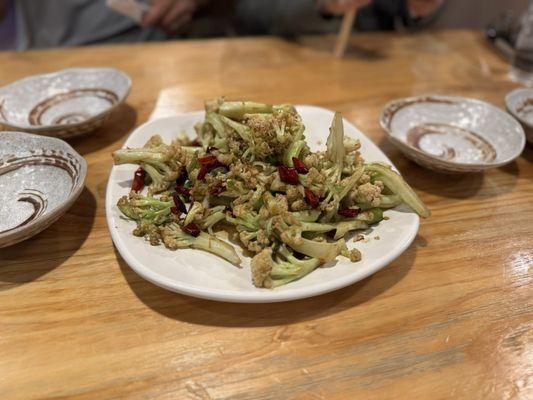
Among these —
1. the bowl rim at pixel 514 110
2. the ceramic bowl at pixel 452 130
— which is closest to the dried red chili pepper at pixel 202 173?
the ceramic bowl at pixel 452 130

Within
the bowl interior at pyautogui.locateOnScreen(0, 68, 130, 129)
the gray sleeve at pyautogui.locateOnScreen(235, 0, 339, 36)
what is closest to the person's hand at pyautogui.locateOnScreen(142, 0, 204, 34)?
the gray sleeve at pyautogui.locateOnScreen(235, 0, 339, 36)

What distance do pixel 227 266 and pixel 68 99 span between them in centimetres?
128

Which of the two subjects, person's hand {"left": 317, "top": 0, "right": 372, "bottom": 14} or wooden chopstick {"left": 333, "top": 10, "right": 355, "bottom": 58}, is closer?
person's hand {"left": 317, "top": 0, "right": 372, "bottom": 14}

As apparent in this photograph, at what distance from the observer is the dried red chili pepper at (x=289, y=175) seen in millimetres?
1318

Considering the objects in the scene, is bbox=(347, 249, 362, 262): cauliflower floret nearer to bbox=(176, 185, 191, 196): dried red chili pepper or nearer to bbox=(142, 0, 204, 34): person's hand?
bbox=(176, 185, 191, 196): dried red chili pepper

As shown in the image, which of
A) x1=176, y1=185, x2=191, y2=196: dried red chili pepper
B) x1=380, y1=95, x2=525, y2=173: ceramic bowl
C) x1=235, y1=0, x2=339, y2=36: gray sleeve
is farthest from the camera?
x1=235, y1=0, x2=339, y2=36: gray sleeve

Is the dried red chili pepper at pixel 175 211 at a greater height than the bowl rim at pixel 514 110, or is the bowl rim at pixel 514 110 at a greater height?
the bowl rim at pixel 514 110

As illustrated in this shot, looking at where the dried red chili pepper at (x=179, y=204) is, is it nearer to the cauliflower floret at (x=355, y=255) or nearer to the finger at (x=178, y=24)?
the cauliflower floret at (x=355, y=255)

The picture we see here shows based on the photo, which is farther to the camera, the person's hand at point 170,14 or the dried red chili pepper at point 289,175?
the person's hand at point 170,14

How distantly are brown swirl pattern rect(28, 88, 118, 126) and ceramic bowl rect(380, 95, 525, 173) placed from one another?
122 centimetres

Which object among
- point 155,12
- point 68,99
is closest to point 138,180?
point 68,99

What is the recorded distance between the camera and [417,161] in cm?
169

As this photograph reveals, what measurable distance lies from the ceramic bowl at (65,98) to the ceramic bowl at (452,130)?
119cm

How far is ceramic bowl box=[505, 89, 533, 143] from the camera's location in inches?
76.4
